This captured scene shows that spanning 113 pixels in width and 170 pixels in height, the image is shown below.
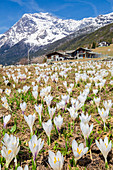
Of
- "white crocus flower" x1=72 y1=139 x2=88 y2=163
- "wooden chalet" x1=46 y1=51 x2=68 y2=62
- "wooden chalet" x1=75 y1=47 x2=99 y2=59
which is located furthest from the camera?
"wooden chalet" x1=46 y1=51 x2=68 y2=62

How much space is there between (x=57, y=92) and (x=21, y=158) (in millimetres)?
2275

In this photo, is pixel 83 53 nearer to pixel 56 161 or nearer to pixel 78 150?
pixel 78 150

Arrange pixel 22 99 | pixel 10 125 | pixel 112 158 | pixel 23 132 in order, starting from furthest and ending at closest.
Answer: pixel 22 99
pixel 10 125
pixel 23 132
pixel 112 158

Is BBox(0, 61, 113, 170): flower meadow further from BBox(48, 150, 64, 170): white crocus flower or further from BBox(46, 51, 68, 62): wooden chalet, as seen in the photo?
BBox(46, 51, 68, 62): wooden chalet

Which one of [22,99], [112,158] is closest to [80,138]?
[112,158]

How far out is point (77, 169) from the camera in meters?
1.31

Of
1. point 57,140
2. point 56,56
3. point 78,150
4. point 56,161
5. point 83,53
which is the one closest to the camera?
point 56,161

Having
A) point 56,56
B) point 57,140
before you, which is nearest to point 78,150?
point 57,140

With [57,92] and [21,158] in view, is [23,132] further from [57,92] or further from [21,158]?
[57,92]

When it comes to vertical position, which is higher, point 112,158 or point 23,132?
point 23,132

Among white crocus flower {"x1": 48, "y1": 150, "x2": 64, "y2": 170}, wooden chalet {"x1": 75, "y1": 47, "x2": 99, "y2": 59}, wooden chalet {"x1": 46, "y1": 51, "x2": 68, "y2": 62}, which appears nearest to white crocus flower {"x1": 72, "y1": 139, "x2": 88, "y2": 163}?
white crocus flower {"x1": 48, "y1": 150, "x2": 64, "y2": 170}

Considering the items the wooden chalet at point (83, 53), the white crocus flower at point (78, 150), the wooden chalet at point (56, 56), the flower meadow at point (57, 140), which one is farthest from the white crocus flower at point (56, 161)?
the wooden chalet at point (56, 56)

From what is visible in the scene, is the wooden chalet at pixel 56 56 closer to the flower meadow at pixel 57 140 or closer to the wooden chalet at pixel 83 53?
the wooden chalet at pixel 83 53

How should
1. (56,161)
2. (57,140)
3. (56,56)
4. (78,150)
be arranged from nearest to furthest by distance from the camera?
(56,161)
(78,150)
(57,140)
(56,56)
